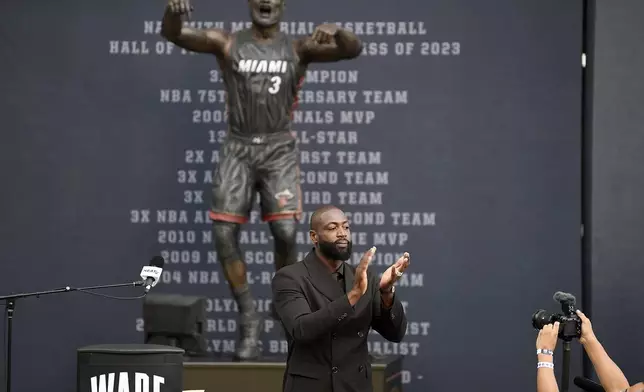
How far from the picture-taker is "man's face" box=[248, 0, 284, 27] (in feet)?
22.2

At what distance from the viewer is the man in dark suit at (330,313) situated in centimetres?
450

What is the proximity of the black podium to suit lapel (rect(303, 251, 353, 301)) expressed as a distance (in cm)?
63

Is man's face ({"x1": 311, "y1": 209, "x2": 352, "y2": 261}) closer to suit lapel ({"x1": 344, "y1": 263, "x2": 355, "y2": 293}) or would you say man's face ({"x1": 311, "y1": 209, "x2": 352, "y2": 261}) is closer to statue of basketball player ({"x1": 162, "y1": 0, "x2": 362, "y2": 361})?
suit lapel ({"x1": 344, "y1": 263, "x2": 355, "y2": 293})

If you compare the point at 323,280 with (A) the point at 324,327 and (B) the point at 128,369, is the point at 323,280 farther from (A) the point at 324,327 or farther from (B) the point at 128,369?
(B) the point at 128,369

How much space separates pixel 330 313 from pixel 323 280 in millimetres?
279

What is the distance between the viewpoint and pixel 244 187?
680 centimetres

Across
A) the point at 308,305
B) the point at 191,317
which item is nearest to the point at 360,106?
the point at 191,317

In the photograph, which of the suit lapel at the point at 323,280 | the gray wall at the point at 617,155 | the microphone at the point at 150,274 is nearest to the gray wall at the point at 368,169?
the gray wall at the point at 617,155

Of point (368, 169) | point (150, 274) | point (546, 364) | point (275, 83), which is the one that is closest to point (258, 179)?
point (275, 83)

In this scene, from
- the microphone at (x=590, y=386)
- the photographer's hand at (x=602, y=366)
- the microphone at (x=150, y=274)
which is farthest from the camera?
the microphone at (x=150, y=274)

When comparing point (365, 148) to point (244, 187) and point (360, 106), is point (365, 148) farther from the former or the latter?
point (244, 187)

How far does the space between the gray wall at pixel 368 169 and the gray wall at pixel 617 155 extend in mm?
184

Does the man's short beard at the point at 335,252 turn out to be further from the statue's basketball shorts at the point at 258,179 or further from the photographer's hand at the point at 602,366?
the statue's basketball shorts at the point at 258,179

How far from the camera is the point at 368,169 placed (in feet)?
25.9
